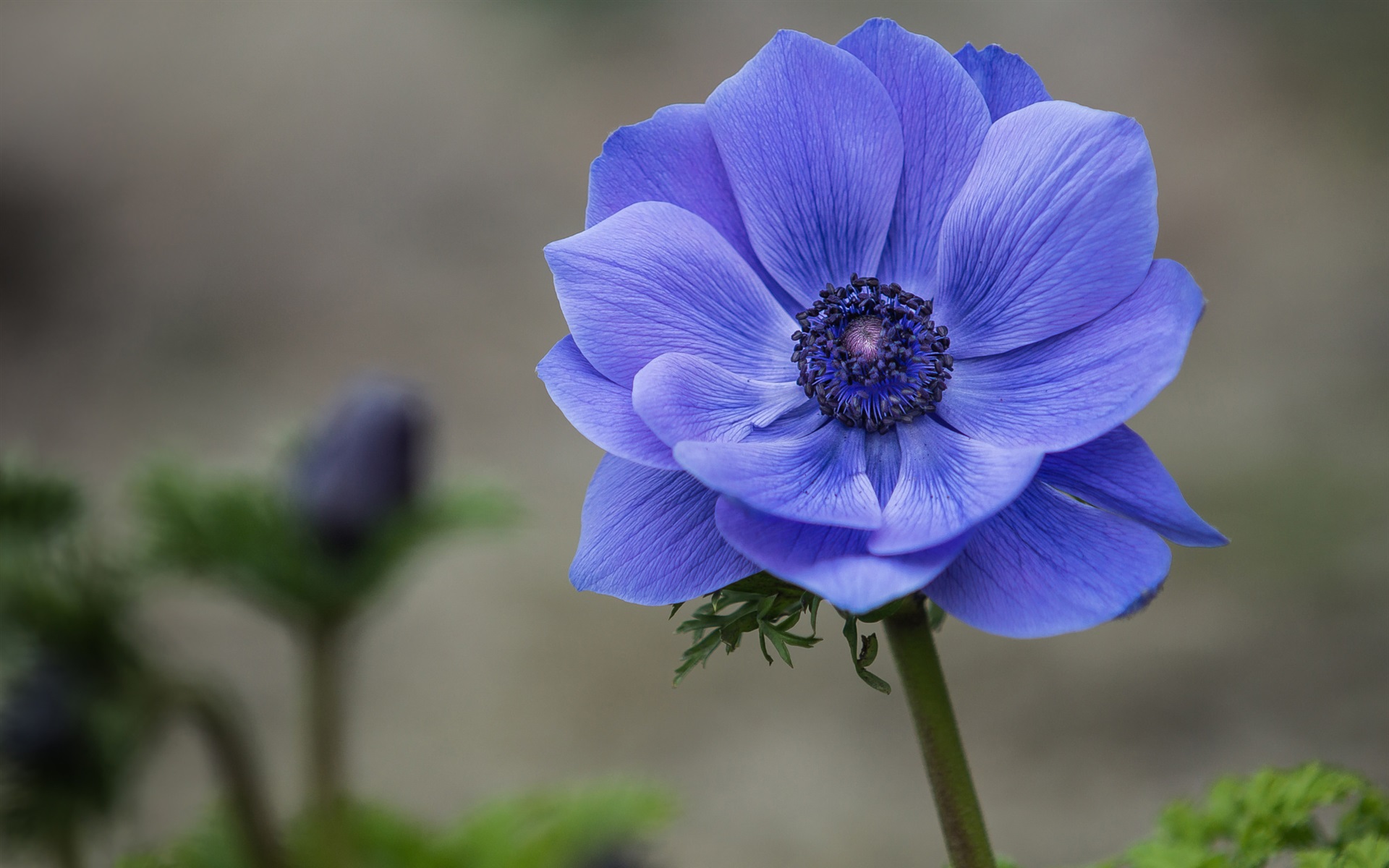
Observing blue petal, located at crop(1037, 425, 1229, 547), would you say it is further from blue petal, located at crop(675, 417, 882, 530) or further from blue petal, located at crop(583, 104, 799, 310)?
blue petal, located at crop(583, 104, 799, 310)

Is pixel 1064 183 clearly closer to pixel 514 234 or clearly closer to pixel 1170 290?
pixel 1170 290

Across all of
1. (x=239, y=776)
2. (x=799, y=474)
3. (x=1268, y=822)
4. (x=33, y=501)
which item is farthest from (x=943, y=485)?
(x=33, y=501)

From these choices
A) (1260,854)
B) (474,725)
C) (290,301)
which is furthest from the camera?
(290,301)

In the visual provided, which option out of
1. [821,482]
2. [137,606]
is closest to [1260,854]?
[821,482]

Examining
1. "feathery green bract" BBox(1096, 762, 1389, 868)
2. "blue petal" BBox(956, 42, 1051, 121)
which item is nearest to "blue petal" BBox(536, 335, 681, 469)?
"blue petal" BBox(956, 42, 1051, 121)

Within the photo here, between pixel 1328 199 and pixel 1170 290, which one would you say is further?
pixel 1328 199

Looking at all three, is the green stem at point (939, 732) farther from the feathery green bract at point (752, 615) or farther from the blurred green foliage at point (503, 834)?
the blurred green foliage at point (503, 834)

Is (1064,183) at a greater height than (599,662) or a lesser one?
lesser
